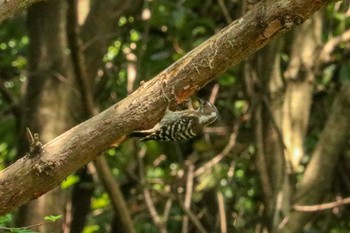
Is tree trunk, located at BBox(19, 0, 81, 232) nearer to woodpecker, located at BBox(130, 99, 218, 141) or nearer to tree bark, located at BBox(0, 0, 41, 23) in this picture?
woodpecker, located at BBox(130, 99, 218, 141)

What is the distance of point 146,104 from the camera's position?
5.65ft

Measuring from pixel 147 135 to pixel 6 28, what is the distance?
2.28 m

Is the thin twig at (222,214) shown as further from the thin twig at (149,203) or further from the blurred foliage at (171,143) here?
the thin twig at (149,203)

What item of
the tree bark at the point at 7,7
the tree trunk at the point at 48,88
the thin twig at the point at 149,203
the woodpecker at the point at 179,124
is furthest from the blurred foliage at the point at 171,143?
the tree bark at the point at 7,7

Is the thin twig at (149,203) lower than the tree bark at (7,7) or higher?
lower

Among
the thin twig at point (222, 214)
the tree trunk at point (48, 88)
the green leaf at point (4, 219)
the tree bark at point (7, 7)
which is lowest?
the thin twig at point (222, 214)

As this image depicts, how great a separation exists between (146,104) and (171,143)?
2221mm

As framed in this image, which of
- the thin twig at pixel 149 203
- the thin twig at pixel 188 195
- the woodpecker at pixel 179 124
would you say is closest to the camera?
the woodpecker at pixel 179 124

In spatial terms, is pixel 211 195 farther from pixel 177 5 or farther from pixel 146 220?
pixel 177 5

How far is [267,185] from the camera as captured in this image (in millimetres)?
3393

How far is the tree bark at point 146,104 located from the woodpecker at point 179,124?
5 cm

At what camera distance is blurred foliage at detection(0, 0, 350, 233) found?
3619 mm

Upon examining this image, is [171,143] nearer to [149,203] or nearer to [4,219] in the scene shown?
[149,203]

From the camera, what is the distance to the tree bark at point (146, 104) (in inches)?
65.6
